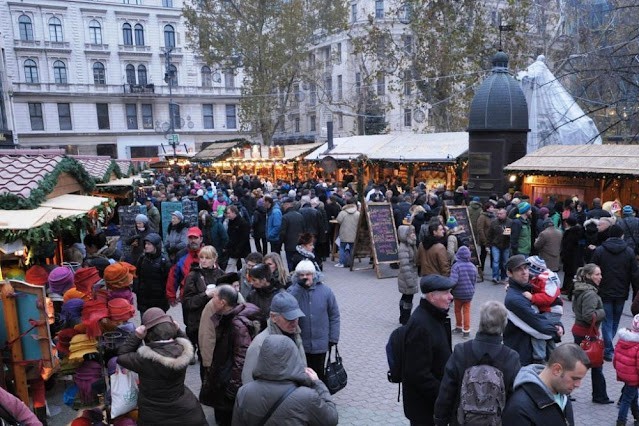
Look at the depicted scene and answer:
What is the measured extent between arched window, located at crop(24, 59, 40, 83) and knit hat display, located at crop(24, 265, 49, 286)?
4368 cm

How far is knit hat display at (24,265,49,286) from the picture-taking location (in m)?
6.09

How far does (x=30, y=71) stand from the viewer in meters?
42.6

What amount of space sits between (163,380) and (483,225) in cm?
862

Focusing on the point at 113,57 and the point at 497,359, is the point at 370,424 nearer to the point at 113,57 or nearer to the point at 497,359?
the point at 497,359

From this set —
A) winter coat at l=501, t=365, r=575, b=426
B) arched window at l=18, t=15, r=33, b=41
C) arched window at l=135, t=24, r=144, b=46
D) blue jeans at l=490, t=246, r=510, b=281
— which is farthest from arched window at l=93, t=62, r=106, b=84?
winter coat at l=501, t=365, r=575, b=426

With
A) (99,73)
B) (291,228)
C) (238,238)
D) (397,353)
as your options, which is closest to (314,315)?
(397,353)

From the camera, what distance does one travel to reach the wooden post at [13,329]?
4.42m

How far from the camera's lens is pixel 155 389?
349 centimetres

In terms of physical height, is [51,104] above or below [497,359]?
above

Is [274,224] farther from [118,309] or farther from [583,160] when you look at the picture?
[583,160]

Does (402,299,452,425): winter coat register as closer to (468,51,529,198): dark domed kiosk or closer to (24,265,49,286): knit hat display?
(24,265,49,286): knit hat display

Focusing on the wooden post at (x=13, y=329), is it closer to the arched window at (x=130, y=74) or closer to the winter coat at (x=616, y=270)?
the winter coat at (x=616, y=270)

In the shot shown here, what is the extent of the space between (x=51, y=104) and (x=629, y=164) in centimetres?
4451

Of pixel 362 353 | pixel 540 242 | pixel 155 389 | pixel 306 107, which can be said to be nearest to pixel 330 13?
pixel 306 107
